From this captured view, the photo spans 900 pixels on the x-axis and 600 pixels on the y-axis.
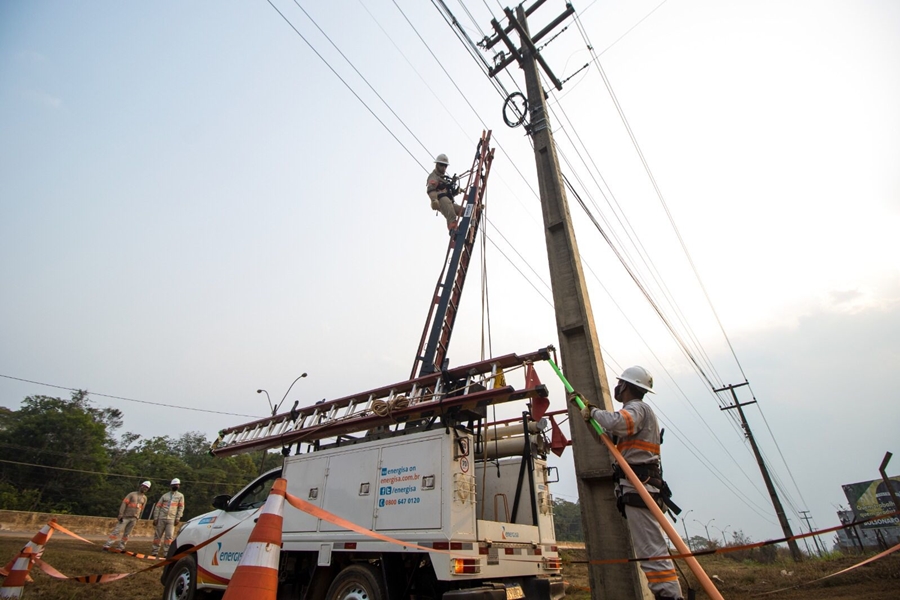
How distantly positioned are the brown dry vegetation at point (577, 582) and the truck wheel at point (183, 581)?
0.66m

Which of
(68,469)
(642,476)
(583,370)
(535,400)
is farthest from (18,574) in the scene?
(68,469)

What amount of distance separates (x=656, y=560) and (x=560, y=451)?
3.17 meters

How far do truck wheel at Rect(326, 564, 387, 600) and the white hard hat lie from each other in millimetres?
3431

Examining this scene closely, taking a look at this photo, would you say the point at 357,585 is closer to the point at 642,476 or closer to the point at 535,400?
the point at 535,400

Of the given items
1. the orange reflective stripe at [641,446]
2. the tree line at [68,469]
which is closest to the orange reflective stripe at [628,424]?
the orange reflective stripe at [641,446]

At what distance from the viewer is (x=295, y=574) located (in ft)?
19.2

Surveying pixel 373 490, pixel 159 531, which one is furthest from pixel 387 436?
pixel 159 531

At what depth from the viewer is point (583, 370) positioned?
4.71m

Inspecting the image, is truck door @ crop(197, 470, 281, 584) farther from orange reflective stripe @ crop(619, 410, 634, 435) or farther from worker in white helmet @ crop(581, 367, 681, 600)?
orange reflective stripe @ crop(619, 410, 634, 435)

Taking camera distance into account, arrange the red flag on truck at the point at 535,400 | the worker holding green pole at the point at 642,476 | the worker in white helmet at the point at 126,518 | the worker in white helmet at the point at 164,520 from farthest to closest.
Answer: the worker in white helmet at the point at 164,520
the worker in white helmet at the point at 126,518
the red flag on truck at the point at 535,400
the worker holding green pole at the point at 642,476

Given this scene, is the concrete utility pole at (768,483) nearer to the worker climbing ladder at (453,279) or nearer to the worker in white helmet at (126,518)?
the worker climbing ladder at (453,279)

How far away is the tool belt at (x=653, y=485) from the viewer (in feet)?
12.2

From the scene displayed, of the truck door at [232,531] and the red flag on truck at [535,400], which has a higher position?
the red flag on truck at [535,400]

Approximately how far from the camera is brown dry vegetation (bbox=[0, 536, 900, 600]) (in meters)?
6.81
